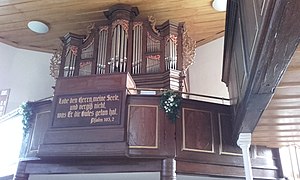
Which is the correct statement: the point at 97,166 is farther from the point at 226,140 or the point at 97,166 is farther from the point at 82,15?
the point at 82,15

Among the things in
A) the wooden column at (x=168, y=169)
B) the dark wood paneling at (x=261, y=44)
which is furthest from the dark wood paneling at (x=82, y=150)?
the dark wood paneling at (x=261, y=44)

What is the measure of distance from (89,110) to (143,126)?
0.83 meters

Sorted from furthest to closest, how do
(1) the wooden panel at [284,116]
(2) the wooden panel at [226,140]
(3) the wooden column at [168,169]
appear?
(2) the wooden panel at [226,140]
(3) the wooden column at [168,169]
(1) the wooden panel at [284,116]

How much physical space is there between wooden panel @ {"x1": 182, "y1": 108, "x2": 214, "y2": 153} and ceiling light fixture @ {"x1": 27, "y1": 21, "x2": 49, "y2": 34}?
4.08 metres

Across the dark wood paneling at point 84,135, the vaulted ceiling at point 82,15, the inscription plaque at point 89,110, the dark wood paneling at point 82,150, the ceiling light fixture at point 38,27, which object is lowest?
the dark wood paneling at point 82,150

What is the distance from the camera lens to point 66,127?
4801mm

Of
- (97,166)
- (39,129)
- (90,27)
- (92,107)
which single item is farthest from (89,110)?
(90,27)

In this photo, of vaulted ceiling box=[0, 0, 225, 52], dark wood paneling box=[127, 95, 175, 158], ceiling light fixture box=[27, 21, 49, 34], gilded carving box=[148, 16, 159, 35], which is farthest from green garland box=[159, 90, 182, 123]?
ceiling light fixture box=[27, 21, 49, 34]

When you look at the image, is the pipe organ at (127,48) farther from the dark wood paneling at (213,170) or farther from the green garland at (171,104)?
the dark wood paneling at (213,170)

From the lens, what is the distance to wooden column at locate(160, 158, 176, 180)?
450 centimetres

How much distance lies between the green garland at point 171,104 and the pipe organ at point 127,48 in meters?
1.19

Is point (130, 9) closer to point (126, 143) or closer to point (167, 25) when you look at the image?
point (167, 25)

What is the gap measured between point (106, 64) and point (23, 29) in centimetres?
249

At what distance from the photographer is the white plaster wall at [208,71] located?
23.4ft
